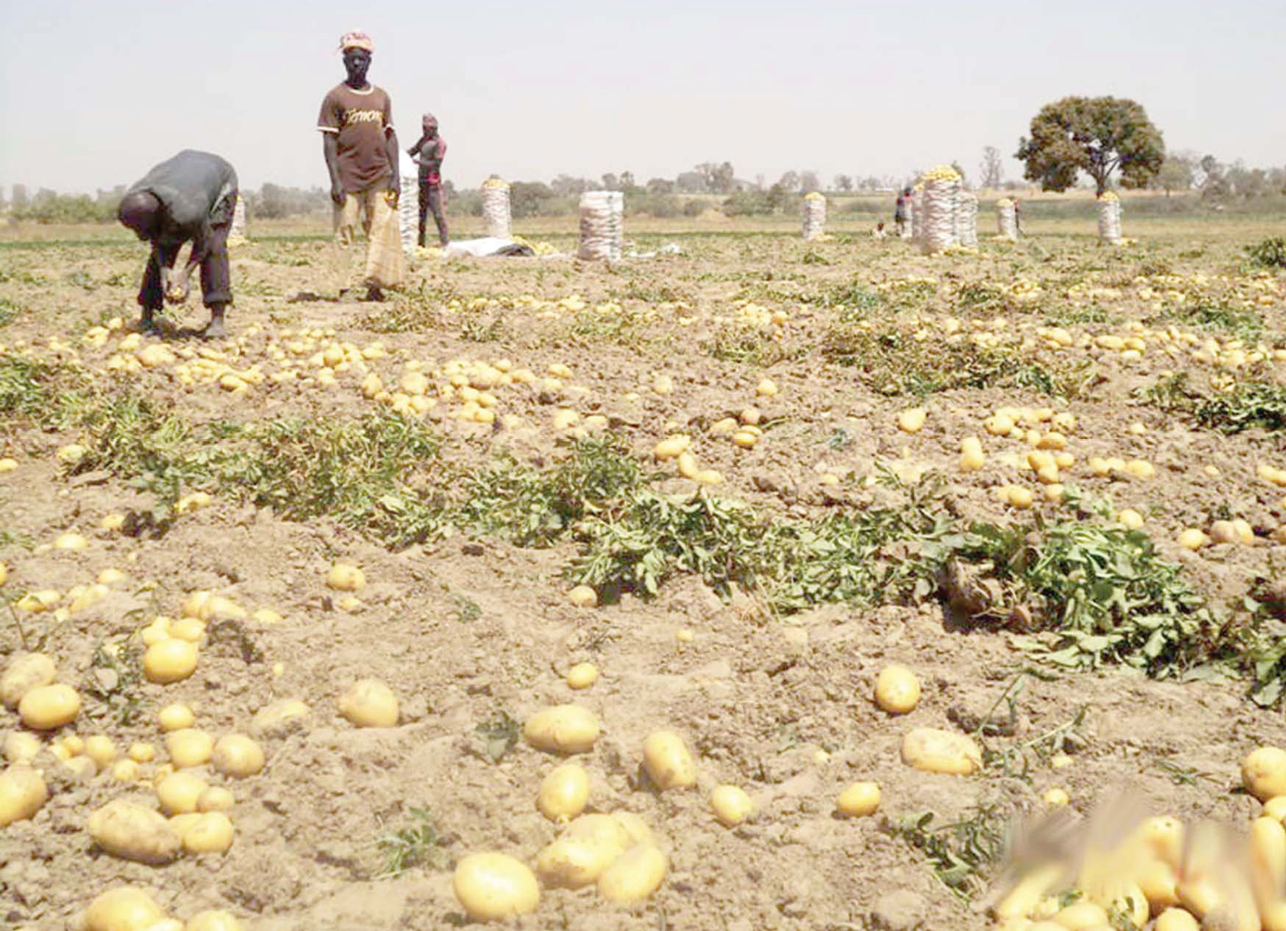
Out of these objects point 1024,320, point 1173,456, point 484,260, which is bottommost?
point 1173,456

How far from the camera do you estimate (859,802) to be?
284 cm

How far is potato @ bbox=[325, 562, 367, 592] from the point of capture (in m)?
4.21

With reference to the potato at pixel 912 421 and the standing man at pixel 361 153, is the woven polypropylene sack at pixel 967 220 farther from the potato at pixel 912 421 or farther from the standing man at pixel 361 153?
the potato at pixel 912 421

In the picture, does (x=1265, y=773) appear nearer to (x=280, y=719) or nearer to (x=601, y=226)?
(x=280, y=719)

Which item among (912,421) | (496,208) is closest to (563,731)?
(912,421)

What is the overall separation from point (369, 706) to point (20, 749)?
3.25 ft

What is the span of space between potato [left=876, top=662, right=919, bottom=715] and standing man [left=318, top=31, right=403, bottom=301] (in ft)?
27.8

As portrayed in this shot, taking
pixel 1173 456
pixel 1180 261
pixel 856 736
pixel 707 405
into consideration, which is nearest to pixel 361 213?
pixel 707 405

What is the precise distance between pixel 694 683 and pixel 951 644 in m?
0.96

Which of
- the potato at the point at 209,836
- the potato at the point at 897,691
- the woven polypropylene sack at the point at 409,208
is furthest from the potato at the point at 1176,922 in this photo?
the woven polypropylene sack at the point at 409,208

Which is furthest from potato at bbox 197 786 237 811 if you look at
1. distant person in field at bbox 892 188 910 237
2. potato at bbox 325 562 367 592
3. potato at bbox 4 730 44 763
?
distant person in field at bbox 892 188 910 237

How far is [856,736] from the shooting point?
128 inches

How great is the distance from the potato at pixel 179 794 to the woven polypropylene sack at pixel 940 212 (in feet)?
62.7

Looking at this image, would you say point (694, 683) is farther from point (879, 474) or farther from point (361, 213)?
point (361, 213)
